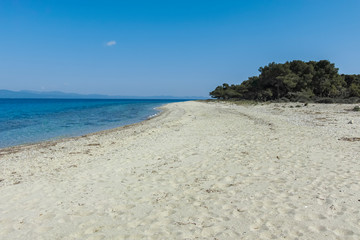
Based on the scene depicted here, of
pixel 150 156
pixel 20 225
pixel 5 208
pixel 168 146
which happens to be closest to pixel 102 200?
pixel 20 225

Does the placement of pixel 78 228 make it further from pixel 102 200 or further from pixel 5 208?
pixel 5 208

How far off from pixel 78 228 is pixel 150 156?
517cm

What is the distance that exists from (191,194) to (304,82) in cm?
4915

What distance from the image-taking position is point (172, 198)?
204 inches

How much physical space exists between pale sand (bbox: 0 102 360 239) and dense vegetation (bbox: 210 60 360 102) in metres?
38.3

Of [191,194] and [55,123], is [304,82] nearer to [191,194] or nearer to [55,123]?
[55,123]

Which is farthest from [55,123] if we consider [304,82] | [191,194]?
[304,82]

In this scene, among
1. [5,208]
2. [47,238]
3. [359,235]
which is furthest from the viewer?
[5,208]

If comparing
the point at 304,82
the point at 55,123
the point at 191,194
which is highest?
the point at 304,82

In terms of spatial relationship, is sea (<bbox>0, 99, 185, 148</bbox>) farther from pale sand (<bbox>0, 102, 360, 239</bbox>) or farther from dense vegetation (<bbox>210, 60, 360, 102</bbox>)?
dense vegetation (<bbox>210, 60, 360, 102</bbox>)

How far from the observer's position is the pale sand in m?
3.88

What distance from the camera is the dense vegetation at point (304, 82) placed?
4412 centimetres

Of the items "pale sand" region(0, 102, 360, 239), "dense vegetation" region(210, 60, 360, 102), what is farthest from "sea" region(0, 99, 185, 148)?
"dense vegetation" region(210, 60, 360, 102)

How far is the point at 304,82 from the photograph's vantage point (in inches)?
1825
